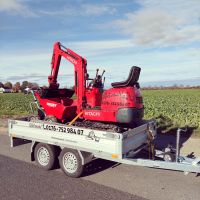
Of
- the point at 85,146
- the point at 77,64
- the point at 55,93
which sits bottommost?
the point at 85,146

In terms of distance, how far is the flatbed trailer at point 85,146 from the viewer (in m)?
5.13

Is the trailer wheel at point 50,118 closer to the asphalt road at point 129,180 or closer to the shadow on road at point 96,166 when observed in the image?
the asphalt road at point 129,180

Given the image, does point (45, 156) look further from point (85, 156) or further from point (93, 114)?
point (93, 114)

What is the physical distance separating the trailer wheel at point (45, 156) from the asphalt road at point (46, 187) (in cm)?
14

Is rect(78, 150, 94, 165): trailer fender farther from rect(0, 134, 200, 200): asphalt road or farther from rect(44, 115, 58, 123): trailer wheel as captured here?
rect(44, 115, 58, 123): trailer wheel

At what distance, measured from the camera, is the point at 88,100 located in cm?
702

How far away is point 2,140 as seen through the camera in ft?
31.0

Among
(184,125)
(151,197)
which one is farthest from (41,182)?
(184,125)

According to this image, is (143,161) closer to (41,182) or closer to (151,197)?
(151,197)

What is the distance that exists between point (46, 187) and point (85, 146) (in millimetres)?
1017

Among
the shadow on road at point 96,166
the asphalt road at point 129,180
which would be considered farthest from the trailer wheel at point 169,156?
the shadow on road at point 96,166

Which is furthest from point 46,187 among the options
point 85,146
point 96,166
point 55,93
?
point 55,93

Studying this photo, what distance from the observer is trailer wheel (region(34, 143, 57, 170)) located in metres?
6.16

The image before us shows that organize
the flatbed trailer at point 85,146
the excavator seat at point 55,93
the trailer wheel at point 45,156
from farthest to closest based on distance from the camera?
1. the excavator seat at point 55,93
2. the trailer wheel at point 45,156
3. the flatbed trailer at point 85,146
